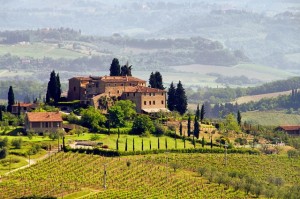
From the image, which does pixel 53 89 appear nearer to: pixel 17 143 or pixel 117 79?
pixel 117 79

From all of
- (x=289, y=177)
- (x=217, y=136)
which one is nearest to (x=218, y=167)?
(x=289, y=177)

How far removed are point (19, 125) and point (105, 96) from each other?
14602 millimetres

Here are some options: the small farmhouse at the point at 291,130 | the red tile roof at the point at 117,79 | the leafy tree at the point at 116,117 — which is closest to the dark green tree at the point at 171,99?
the red tile roof at the point at 117,79

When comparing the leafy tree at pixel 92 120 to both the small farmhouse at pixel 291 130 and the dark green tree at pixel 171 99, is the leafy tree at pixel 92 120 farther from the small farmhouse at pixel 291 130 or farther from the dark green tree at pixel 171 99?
the small farmhouse at pixel 291 130

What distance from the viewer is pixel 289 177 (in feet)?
326

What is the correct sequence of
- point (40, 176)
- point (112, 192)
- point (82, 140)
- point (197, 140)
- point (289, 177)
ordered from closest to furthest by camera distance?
1. point (112, 192)
2. point (40, 176)
3. point (289, 177)
4. point (82, 140)
5. point (197, 140)

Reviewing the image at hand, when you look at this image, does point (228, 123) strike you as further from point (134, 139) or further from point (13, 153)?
point (13, 153)

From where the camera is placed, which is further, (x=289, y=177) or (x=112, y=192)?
(x=289, y=177)

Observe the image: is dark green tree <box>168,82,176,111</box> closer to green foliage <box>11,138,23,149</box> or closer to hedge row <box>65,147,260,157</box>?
hedge row <box>65,147,260,157</box>

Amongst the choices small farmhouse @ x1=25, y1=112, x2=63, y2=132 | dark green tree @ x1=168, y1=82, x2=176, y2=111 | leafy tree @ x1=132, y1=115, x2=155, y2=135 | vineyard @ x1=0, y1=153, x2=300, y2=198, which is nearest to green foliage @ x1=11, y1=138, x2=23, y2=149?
vineyard @ x1=0, y1=153, x2=300, y2=198

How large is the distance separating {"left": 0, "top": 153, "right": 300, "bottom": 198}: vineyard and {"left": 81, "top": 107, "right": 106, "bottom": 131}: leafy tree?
48.9ft

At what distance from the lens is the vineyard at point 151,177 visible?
280ft

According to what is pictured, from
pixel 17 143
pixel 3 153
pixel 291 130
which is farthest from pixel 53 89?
pixel 291 130

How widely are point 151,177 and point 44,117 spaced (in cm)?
2652
